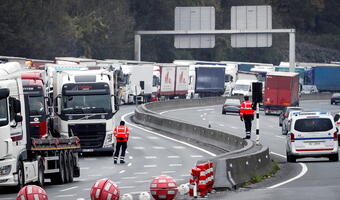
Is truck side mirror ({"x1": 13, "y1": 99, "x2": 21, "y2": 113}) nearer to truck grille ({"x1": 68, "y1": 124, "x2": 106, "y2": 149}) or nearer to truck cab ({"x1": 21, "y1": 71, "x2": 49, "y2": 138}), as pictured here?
truck cab ({"x1": 21, "y1": 71, "x2": 49, "y2": 138})

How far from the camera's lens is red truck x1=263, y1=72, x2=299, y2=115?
75.9m

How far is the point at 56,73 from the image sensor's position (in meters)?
39.3

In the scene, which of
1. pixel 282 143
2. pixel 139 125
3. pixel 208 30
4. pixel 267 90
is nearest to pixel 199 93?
pixel 208 30

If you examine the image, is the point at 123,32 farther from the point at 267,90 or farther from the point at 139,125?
the point at 139,125

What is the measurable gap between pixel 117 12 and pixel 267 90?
50286mm

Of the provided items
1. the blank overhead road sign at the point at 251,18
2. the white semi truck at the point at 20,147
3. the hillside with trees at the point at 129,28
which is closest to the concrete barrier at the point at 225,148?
the white semi truck at the point at 20,147

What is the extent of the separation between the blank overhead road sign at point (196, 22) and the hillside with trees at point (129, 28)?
43.0 ft

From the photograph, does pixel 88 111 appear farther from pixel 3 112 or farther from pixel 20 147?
pixel 3 112

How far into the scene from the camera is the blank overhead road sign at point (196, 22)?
3743 inches

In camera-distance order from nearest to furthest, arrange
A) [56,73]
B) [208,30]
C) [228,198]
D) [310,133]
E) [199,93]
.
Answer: [228,198]
[310,133]
[56,73]
[208,30]
[199,93]

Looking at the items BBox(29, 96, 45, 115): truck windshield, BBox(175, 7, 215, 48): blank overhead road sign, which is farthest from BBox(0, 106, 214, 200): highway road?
BBox(175, 7, 215, 48): blank overhead road sign

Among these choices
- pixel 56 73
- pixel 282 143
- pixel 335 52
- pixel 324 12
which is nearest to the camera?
pixel 56 73

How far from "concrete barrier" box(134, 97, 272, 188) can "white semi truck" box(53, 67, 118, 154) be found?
4.69 meters

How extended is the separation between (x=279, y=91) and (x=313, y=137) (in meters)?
43.3
